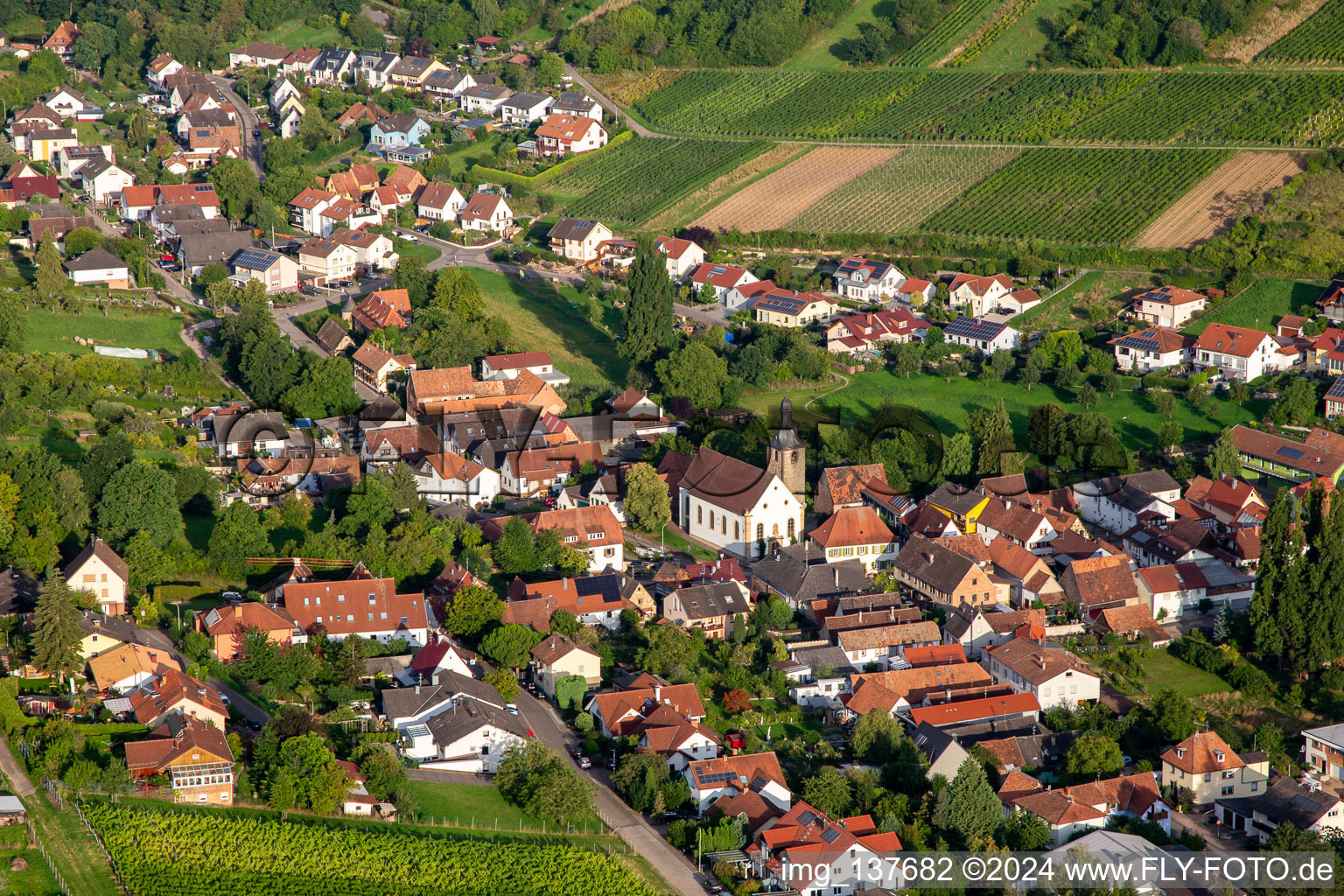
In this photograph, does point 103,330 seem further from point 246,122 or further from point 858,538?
point 858,538

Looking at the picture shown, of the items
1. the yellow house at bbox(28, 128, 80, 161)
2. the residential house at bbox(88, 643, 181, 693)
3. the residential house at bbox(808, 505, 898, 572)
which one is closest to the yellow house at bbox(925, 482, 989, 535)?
the residential house at bbox(808, 505, 898, 572)

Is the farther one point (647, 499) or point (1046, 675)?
point (647, 499)

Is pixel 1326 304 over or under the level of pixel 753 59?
under

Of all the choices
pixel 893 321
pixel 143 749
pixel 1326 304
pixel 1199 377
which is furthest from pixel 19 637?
pixel 1326 304

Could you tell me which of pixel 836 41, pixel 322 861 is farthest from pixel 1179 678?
pixel 836 41

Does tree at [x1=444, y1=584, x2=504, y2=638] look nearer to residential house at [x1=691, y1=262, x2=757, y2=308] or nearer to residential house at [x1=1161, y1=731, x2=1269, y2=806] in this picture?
residential house at [x1=1161, y1=731, x2=1269, y2=806]

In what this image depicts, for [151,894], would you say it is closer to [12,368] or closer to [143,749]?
[143,749]
